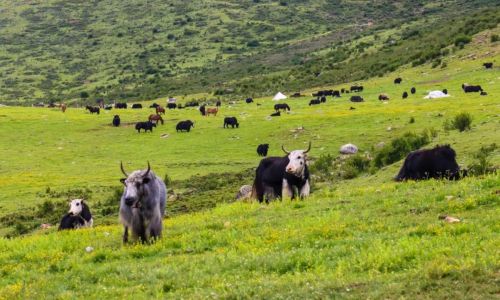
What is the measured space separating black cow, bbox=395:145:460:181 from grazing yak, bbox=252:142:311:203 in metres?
3.29

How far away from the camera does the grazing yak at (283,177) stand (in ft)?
64.4

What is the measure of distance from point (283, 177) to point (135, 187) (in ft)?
23.4

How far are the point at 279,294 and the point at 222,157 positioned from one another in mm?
31239

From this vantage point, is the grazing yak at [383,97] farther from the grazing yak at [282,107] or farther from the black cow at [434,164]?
the black cow at [434,164]

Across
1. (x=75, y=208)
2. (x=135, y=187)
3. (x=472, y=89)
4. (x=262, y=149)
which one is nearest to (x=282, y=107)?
(x=472, y=89)

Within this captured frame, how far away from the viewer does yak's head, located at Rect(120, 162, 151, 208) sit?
46.4 ft

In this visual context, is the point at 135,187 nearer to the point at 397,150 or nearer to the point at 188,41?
the point at 397,150

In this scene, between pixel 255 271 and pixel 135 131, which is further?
pixel 135 131

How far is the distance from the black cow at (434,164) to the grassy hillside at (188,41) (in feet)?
191

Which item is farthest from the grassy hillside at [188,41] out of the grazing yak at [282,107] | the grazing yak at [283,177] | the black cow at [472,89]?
the grazing yak at [283,177]

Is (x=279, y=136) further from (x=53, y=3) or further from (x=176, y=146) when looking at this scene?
(x=53, y=3)

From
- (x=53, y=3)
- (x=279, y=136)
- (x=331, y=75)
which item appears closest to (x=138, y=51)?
(x=53, y=3)

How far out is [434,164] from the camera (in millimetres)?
20875

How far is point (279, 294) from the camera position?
9.39 metres
